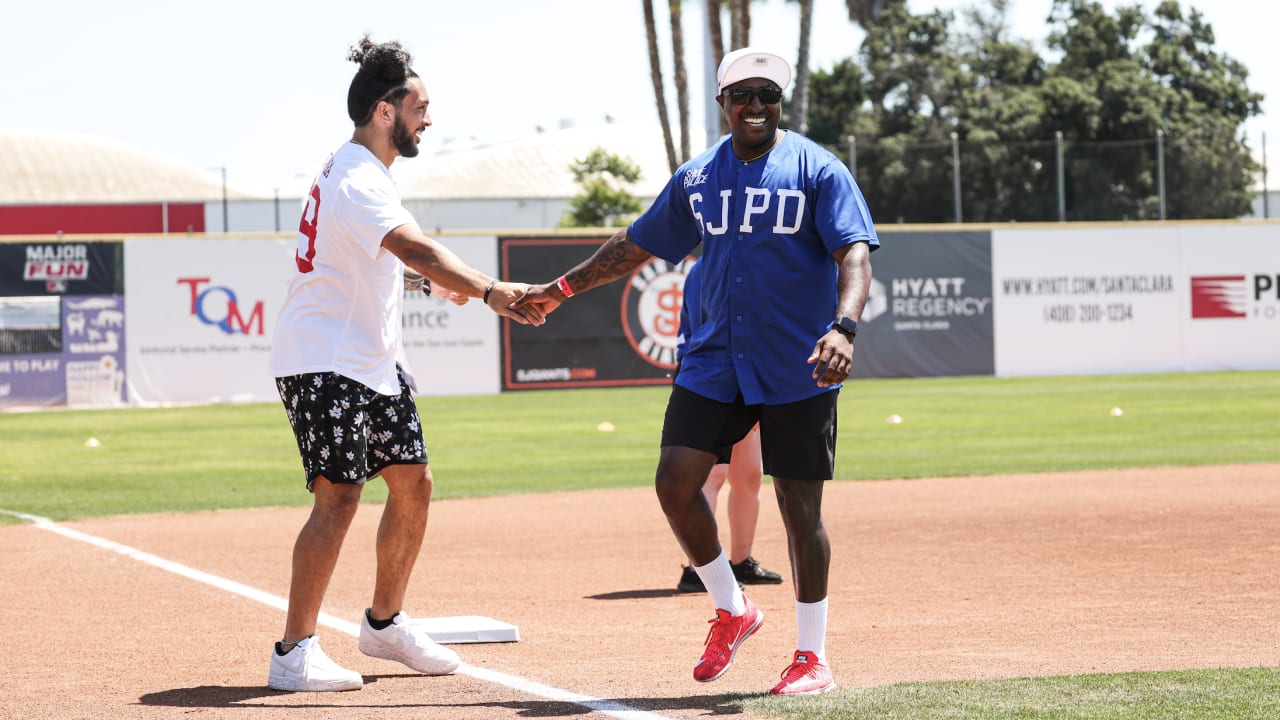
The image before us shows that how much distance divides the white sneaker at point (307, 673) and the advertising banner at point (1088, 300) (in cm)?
2688

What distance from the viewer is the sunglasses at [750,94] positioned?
544 centimetres

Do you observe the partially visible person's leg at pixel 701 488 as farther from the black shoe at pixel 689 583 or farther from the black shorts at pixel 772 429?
the black shoe at pixel 689 583

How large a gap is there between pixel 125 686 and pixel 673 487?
2.06 metres

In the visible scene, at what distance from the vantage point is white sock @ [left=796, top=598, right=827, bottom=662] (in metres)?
5.39

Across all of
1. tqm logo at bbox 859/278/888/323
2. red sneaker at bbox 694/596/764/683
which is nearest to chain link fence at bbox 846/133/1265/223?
tqm logo at bbox 859/278/888/323

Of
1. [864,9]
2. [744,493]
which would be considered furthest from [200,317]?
[864,9]

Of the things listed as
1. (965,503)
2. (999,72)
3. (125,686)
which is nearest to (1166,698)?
(125,686)

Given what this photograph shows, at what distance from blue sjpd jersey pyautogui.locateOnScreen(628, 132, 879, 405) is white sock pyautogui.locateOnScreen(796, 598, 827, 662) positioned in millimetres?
690

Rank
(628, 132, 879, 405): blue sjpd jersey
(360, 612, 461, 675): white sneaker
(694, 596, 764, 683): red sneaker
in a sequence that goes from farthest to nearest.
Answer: (360, 612, 461, 675): white sneaker → (694, 596, 764, 683): red sneaker → (628, 132, 879, 405): blue sjpd jersey

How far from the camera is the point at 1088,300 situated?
31812 mm

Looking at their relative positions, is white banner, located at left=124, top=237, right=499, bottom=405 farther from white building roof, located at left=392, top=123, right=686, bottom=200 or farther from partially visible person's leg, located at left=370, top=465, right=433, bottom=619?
white building roof, located at left=392, top=123, right=686, bottom=200

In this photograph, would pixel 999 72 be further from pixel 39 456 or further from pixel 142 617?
pixel 142 617

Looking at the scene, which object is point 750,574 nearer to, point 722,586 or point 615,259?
point 722,586

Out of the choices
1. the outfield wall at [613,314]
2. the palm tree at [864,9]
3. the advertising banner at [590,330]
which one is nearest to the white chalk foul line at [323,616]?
the outfield wall at [613,314]
